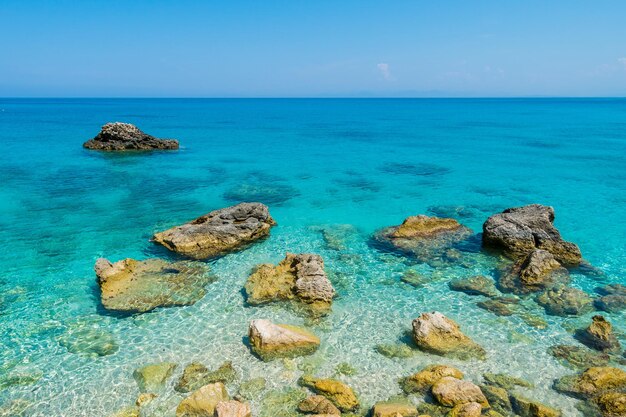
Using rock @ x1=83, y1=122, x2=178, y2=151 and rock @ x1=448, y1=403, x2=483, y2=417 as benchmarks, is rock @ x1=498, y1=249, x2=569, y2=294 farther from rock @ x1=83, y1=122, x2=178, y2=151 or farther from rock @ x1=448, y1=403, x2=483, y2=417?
rock @ x1=83, y1=122, x2=178, y2=151

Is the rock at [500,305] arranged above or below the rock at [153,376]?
above

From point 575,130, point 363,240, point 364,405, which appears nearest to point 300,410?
point 364,405

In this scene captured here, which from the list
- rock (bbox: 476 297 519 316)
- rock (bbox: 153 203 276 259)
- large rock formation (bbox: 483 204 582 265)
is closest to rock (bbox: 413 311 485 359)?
rock (bbox: 476 297 519 316)

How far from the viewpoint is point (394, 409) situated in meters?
10.9

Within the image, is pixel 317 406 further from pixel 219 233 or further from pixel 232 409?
pixel 219 233

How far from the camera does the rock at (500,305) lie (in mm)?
16078

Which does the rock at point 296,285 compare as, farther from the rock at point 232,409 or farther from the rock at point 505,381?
the rock at point 505,381

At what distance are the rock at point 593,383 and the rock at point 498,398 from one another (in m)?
1.80

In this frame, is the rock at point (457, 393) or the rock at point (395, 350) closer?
the rock at point (457, 393)

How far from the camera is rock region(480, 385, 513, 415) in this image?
11195 mm

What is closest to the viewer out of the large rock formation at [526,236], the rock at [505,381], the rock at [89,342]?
the rock at [505,381]

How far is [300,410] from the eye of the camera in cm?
1123

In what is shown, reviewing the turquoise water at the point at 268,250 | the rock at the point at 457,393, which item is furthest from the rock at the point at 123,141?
the rock at the point at 457,393

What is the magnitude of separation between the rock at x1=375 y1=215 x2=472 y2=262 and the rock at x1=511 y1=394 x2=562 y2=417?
990 centimetres
